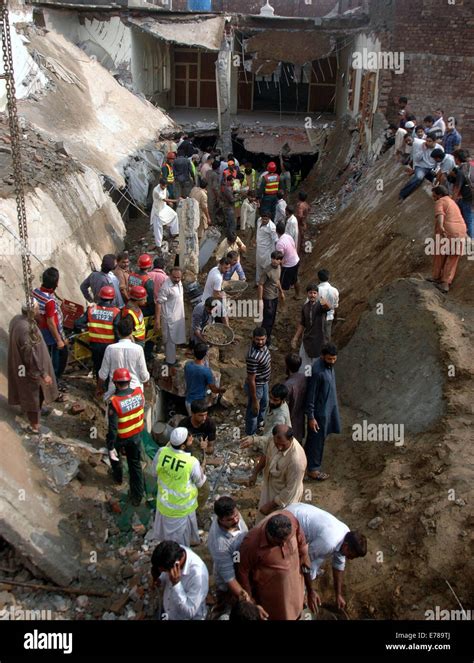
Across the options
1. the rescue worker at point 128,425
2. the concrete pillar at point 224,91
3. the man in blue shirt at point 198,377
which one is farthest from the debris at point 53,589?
the concrete pillar at point 224,91

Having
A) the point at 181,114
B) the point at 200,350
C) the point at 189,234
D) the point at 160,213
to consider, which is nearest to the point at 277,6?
the point at 181,114

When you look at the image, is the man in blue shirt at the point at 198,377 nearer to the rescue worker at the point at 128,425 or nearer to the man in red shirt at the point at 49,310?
the rescue worker at the point at 128,425

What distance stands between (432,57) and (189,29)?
7170 millimetres

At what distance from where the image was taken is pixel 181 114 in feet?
70.9

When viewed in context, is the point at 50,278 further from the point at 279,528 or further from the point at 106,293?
the point at 279,528

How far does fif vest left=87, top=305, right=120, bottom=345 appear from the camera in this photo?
268 inches

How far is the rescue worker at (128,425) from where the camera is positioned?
5.49 meters

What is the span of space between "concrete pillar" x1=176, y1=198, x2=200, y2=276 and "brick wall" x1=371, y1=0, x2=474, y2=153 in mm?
6989

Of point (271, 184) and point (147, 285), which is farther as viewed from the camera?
point (271, 184)

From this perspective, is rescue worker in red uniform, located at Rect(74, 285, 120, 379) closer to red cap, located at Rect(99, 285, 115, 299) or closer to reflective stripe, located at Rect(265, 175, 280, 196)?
red cap, located at Rect(99, 285, 115, 299)

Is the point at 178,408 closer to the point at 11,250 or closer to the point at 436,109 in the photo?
the point at 11,250

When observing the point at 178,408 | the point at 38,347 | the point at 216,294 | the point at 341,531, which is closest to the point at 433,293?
the point at 216,294

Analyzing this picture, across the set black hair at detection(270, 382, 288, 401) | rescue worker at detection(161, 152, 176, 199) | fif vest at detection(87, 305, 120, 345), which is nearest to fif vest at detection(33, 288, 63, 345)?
fif vest at detection(87, 305, 120, 345)

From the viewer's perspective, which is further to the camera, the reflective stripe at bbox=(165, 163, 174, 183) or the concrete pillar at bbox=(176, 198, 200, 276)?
the reflective stripe at bbox=(165, 163, 174, 183)
